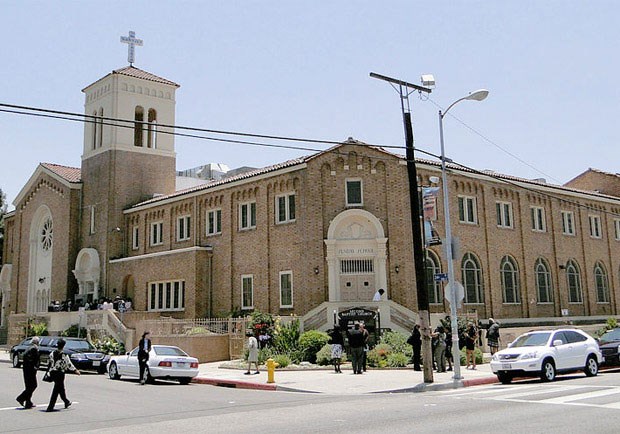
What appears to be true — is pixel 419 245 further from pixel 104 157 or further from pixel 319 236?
pixel 104 157

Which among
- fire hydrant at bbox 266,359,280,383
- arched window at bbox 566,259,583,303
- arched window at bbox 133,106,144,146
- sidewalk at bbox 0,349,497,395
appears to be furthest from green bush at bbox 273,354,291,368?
arched window at bbox 133,106,144,146

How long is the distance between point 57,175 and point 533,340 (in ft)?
129

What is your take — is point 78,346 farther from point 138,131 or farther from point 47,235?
point 47,235

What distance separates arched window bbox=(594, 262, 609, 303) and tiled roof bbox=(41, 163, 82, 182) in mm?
36317

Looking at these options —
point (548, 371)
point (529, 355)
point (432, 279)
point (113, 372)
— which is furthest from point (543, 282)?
point (113, 372)

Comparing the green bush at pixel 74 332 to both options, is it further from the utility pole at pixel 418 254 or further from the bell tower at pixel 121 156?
the utility pole at pixel 418 254

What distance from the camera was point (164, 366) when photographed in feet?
71.4

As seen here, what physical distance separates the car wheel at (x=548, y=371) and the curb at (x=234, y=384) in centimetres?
790

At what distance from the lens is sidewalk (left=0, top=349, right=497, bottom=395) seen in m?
19.1

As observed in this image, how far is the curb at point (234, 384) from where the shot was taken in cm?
2050

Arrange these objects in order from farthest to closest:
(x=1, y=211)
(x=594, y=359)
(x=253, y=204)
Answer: (x=1, y=211) < (x=253, y=204) < (x=594, y=359)

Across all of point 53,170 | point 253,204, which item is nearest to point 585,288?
point 253,204

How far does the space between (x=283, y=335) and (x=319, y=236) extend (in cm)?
562

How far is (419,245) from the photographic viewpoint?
2039 centimetres
